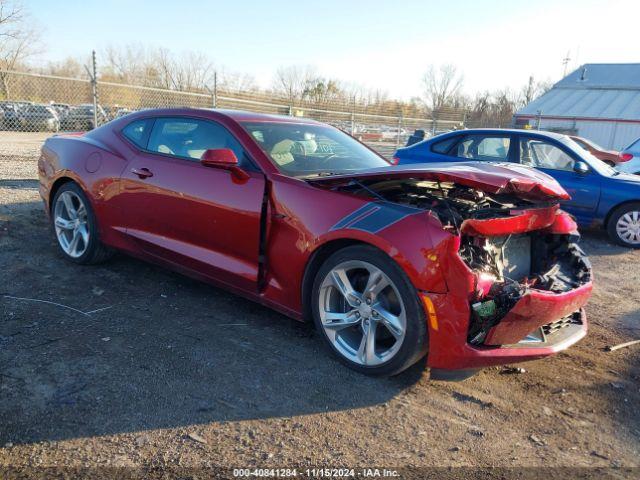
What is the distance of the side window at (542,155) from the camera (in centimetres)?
736

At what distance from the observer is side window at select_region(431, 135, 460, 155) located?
797cm

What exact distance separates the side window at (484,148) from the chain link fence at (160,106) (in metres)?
5.83

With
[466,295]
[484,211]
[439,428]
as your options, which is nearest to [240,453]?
[439,428]

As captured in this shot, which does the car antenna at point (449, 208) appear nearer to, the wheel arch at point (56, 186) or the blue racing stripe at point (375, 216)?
the blue racing stripe at point (375, 216)

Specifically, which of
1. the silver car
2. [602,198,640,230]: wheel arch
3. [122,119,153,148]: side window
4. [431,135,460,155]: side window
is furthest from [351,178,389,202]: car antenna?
the silver car

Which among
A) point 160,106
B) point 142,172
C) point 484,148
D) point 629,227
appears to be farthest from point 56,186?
point 160,106

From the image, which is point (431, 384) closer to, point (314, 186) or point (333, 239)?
point (333, 239)

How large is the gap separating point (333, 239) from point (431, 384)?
1.07 meters

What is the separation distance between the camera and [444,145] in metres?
8.04

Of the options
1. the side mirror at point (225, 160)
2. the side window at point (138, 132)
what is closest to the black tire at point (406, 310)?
the side mirror at point (225, 160)

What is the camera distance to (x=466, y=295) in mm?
2682

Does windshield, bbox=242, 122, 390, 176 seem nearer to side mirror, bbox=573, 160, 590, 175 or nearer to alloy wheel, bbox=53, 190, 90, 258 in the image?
alloy wheel, bbox=53, 190, 90, 258

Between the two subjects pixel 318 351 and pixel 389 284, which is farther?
pixel 318 351

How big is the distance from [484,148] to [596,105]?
3427 cm
